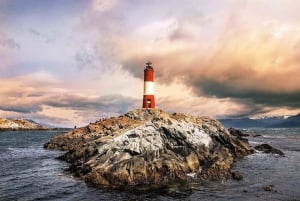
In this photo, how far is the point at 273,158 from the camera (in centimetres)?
5209

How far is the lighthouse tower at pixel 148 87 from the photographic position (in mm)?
69125

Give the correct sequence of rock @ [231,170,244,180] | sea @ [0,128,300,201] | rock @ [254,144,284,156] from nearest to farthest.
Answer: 1. sea @ [0,128,300,201]
2. rock @ [231,170,244,180]
3. rock @ [254,144,284,156]

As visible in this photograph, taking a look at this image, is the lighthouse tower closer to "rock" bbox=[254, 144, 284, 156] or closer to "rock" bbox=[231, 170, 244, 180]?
"rock" bbox=[254, 144, 284, 156]

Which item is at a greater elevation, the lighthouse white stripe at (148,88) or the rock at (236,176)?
the lighthouse white stripe at (148,88)

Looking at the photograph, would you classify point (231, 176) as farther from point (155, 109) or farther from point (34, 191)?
point (155, 109)

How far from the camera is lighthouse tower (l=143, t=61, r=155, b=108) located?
69.1m

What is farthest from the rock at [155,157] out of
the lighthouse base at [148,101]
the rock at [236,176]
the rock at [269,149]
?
the lighthouse base at [148,101]

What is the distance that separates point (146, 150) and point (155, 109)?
33.8m

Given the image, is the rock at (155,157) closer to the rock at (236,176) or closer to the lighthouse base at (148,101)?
the rock at (236,176)

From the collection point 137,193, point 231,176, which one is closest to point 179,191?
point 137,193

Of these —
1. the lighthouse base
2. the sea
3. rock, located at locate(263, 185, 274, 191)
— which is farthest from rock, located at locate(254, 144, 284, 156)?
rock, located at locate(263, 185, 274, 191)

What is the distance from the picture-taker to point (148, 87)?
69.1 m

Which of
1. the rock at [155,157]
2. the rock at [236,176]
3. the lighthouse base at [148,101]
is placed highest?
the lighthouse base at [148,101]

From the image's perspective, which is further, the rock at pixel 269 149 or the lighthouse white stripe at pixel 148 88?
the lighthouse white stripe at pixel 148 88
